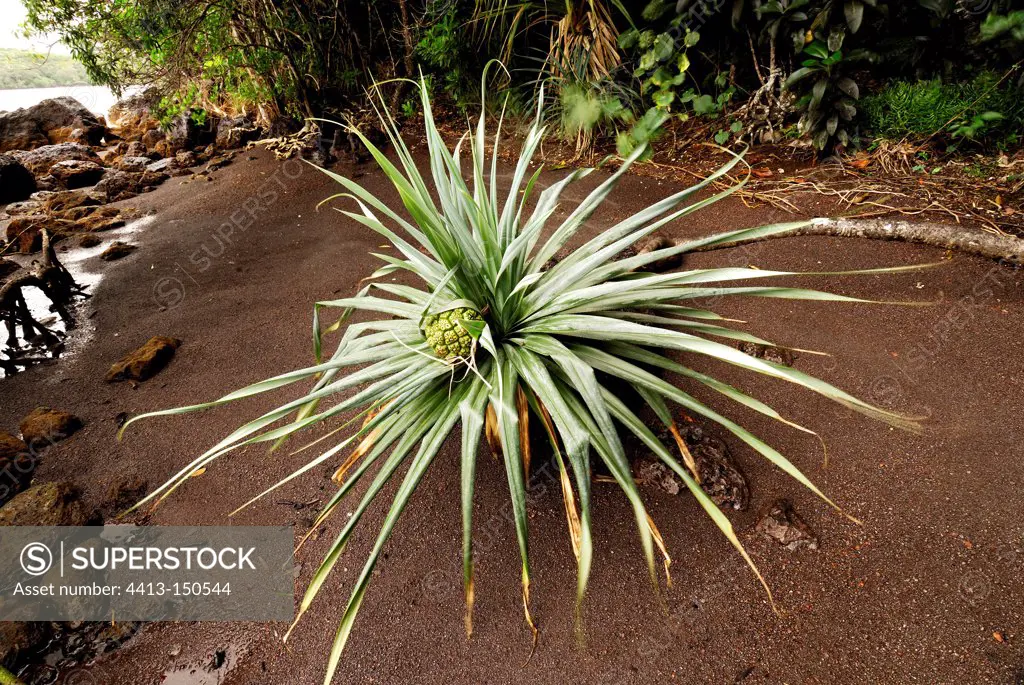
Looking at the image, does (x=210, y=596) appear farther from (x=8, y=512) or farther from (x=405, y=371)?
(x=405, y=371)

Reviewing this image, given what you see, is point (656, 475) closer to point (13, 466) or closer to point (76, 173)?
point (13, 466)

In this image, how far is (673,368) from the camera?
114 centimetres

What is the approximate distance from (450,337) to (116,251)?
3.58 m

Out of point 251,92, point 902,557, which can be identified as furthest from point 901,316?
point 251,92

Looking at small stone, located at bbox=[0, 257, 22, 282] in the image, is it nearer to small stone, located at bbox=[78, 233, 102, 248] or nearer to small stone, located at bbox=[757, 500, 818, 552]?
small stone, located at bbox=[78, 233, 102, 248]

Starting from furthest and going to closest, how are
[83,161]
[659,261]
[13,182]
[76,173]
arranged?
[83,161], [76,173], [13,182], [659,261]

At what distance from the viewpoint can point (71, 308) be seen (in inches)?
119

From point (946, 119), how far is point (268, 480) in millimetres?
3658

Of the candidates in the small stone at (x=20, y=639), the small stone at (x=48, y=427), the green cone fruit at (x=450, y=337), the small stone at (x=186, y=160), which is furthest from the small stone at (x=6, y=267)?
the green cone fruit at (x=450, y=337)

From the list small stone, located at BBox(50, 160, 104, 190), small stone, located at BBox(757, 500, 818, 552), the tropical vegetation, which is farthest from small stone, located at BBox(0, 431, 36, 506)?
small stone, located at BBox(50, 160, 104, 190)

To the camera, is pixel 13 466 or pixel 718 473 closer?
pixel 718 473

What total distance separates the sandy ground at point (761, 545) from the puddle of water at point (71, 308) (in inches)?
32.0

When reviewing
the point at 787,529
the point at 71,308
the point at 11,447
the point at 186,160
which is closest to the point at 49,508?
the point at 11,447

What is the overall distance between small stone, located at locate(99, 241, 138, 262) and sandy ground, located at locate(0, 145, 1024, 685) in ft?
6.15
